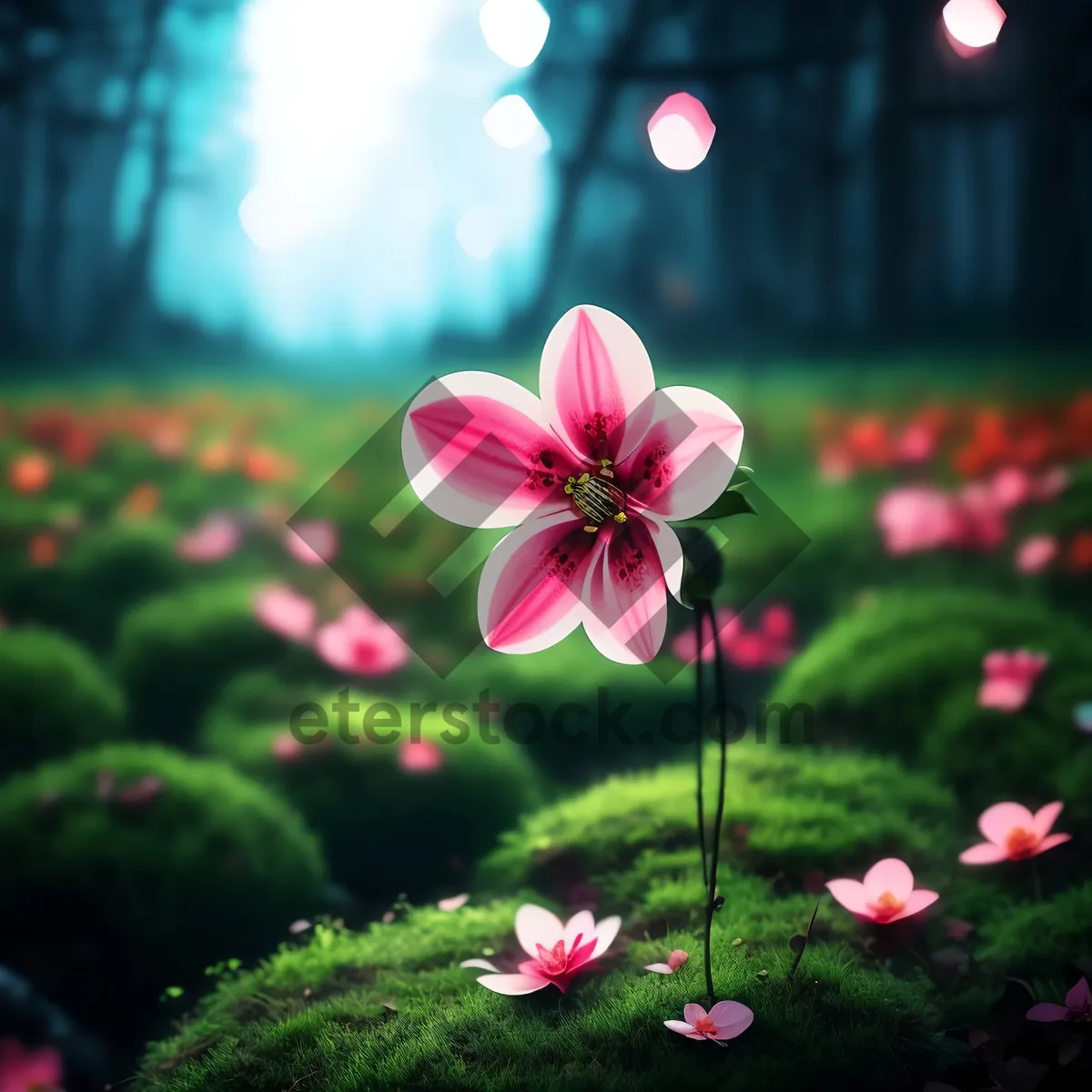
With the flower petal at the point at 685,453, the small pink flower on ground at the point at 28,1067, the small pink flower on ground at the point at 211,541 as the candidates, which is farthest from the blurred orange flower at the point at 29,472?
the flower petal at the point at 685,453

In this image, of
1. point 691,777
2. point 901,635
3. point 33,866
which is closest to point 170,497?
point 33,866

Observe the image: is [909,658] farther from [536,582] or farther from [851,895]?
[536,582]

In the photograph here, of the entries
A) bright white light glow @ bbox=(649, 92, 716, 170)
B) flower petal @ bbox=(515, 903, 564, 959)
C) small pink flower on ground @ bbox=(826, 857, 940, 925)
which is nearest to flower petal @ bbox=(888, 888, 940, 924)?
small pink flower on ground @ bbox=(826, 857, 940, 925)

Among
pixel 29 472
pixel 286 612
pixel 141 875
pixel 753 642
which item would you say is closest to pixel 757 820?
pixel 753 642

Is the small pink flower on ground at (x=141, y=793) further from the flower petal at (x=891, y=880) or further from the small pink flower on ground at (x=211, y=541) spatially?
the flower petal at (x=891, y=880)

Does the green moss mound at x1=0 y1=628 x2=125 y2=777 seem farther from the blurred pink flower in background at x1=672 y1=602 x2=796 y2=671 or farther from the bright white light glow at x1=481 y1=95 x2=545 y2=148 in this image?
the bright white light glow at x1=481 y1=95 x2=545 y2=148
